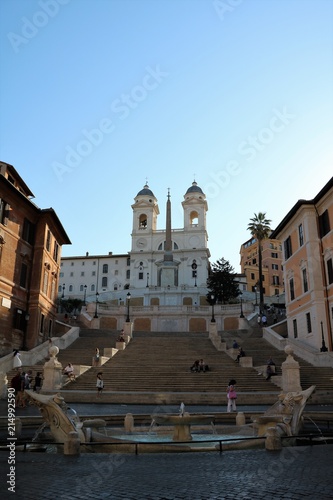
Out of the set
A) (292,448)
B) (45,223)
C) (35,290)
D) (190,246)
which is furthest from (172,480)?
(190,246)

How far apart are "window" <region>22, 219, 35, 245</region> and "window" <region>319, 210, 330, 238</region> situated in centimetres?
2274

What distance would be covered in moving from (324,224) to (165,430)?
2302cm

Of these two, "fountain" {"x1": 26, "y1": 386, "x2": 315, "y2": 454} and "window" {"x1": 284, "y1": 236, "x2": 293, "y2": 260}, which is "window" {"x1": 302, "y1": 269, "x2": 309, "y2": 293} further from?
"fountain" {"x1": 26, "y1": 386, "x2": 315, "y2": 454}

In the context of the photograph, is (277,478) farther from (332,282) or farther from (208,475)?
(332,282)

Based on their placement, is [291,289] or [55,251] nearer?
[291,289]

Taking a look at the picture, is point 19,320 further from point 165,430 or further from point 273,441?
point 273,441

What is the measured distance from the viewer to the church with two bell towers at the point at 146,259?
91.4m

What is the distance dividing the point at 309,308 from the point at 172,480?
2736cm

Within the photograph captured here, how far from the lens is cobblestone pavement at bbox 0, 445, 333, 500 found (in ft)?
19.8

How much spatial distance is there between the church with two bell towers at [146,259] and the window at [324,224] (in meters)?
48.4

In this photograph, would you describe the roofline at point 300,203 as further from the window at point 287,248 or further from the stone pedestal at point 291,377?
the stone pedestal at point 291,377

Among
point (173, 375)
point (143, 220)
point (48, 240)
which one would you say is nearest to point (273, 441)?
point (173, 375)

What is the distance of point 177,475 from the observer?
7.31 m

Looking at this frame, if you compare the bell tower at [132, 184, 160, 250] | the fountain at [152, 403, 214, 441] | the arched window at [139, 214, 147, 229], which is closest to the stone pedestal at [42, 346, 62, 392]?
the fountain at [152, 403, 214, 441]
